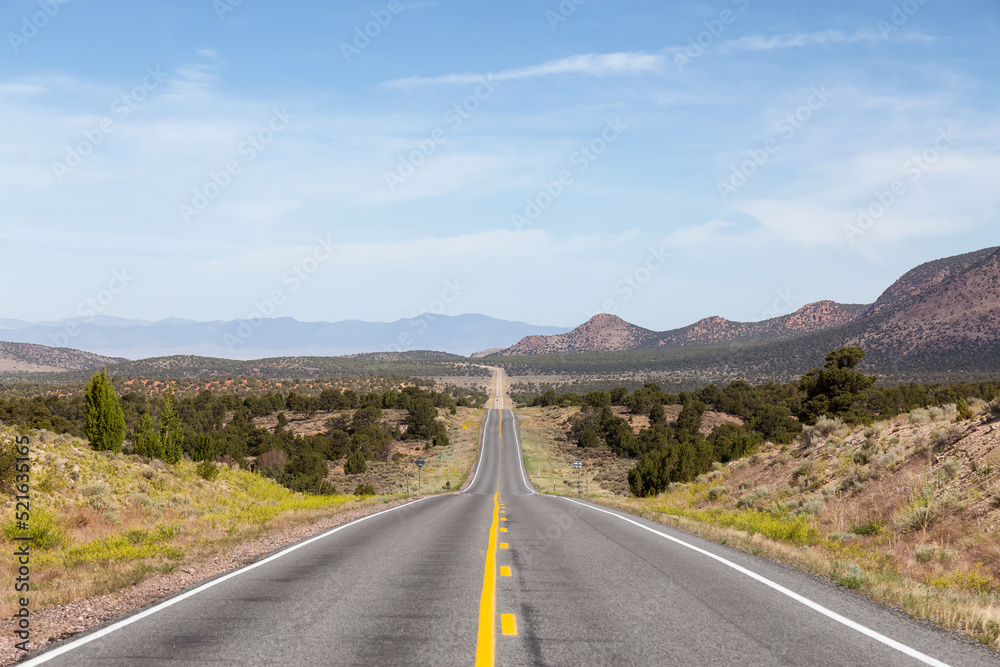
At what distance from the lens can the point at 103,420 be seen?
96.4 feet

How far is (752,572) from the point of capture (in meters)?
10.2

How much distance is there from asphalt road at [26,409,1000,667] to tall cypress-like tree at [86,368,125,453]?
22140 mm

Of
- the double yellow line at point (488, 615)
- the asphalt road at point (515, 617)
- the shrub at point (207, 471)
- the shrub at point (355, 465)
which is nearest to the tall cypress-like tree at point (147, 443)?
the shrub at point (207, 471)

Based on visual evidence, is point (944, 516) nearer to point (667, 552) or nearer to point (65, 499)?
point (667, 552)

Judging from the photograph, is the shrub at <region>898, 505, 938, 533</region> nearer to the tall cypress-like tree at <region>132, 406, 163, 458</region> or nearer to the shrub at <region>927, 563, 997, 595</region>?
the shrub at <region>927, 563, 997, 595</region>

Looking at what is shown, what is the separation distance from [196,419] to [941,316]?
15509 centimetres

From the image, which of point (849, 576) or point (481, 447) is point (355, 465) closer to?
point (481, 447)

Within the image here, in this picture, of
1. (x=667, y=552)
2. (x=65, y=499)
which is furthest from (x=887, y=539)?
(x=65, y=499)

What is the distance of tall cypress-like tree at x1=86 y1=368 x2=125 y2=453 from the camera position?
95.9 feet

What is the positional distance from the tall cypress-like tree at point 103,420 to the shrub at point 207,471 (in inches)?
146

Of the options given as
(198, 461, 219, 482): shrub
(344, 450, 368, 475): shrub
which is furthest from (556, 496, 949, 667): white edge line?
(344, 450, 368, 475): shrub

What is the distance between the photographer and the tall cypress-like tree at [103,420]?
95.9ft

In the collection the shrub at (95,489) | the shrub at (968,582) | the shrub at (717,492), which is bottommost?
the shrub at (717,492)

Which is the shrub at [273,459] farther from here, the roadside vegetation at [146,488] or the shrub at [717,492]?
the shrub at [717,492]
